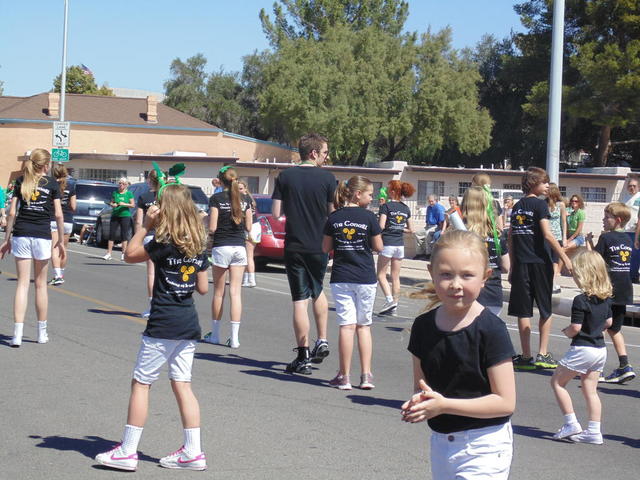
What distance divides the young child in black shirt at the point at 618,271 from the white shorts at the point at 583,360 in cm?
190

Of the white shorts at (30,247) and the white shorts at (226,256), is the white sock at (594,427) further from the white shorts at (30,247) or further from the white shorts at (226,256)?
the white shorts at (30,247)

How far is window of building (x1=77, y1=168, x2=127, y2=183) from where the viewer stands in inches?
1811

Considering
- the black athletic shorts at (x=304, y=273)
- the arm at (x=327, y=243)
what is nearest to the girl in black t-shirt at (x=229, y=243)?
the black athletic shorts at (x=304, y=273)

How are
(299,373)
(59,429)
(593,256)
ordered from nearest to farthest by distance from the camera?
(59,429)
(593,256)
(299,373)

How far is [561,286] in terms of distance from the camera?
1800 cm

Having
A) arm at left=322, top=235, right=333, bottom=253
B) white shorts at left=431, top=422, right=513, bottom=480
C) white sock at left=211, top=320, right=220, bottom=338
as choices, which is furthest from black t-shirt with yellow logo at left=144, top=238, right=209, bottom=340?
white sock at left=211, top=320, right=220, bottom=338

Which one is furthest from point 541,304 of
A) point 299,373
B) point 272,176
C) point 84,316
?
point 272,176

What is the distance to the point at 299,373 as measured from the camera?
868cm

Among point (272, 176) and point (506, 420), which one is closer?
point (506, 420)

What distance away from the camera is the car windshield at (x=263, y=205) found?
2156 cm

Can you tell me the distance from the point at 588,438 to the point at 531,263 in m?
3.06

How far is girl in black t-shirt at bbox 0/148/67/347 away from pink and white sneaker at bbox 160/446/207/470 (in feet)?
14.1

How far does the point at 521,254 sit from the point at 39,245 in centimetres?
497

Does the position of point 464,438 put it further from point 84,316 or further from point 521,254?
point 84,316
